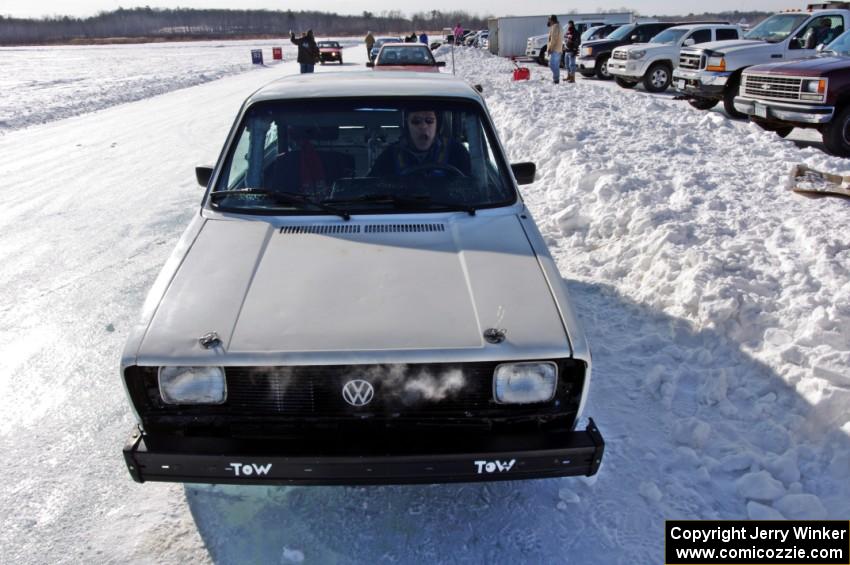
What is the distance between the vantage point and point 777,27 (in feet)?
43.5

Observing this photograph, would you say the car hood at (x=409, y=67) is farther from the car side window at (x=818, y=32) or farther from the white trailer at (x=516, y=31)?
the white trailer at (x=516, y=31)

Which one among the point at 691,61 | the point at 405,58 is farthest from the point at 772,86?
the point at 405,58

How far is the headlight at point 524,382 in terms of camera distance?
230 centimetres

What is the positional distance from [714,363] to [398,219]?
6.84 ft

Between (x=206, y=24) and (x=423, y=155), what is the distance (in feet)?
458

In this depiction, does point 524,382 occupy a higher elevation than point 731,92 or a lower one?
lower

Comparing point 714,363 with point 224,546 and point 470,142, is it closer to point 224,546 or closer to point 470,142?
point 470,142

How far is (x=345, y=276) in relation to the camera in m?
2.65

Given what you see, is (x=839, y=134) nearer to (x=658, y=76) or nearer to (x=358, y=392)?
(x=658, y=76)

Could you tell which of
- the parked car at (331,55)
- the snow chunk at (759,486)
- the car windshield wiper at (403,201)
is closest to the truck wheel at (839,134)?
the snow chunk at (759,486)

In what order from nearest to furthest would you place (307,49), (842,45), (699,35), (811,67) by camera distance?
(811,67)
(842,45)
(699,35)
(307,49)

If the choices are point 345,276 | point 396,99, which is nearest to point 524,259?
point 345,276

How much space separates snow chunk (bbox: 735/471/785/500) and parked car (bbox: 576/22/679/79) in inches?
762

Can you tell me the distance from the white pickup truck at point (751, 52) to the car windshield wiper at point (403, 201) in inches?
438
